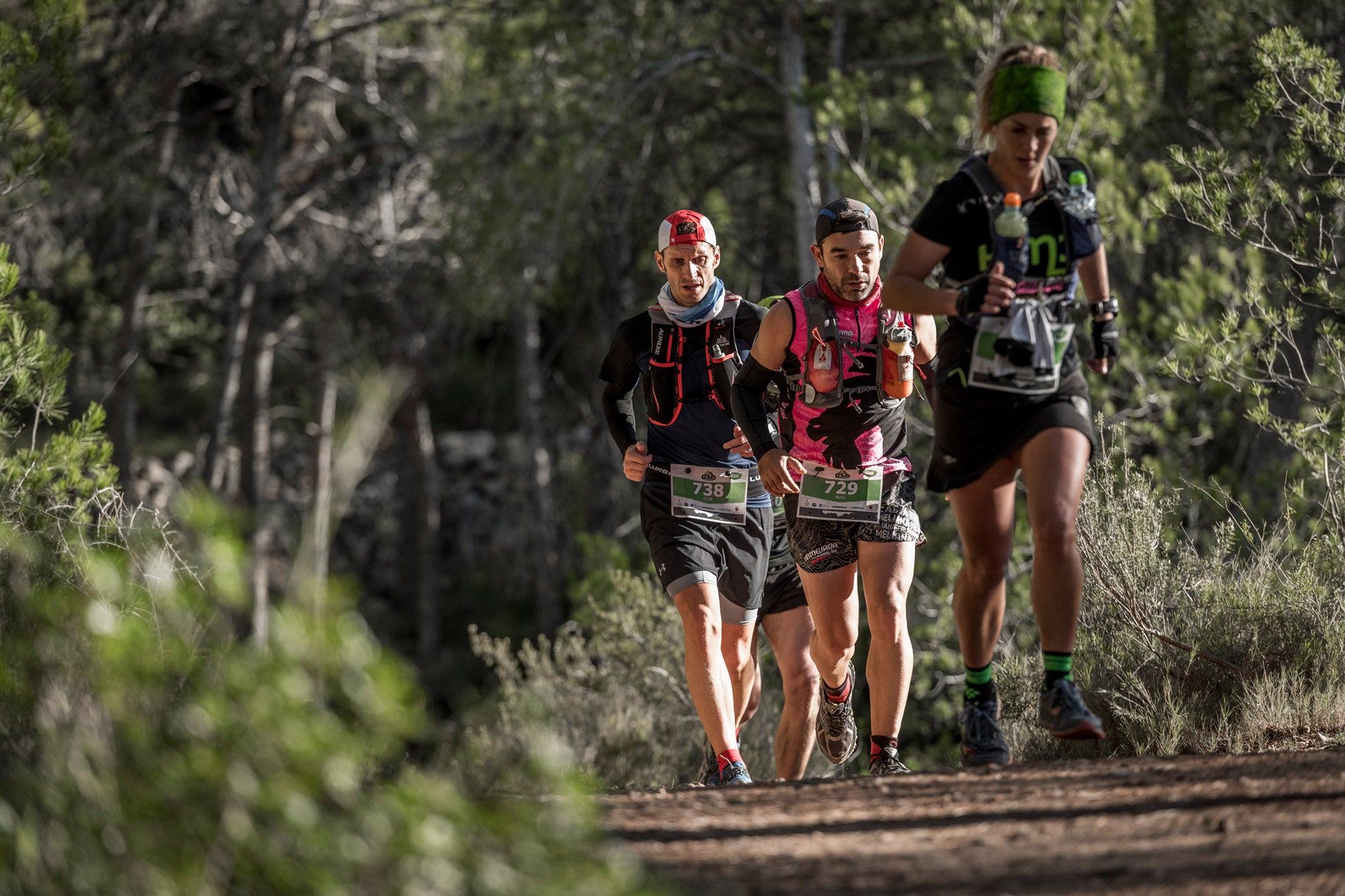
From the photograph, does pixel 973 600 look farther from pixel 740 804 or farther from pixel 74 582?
pixel 74 582

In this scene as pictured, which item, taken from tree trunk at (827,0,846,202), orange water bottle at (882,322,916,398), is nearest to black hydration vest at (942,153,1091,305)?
orange water bottle at (882,322,916,398)

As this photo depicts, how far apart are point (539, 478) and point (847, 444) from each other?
1508 cm

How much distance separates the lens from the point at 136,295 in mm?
17219

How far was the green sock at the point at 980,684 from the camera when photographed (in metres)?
4.29

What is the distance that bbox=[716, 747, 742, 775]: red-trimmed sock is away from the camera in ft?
16.1

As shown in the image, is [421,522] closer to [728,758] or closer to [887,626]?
[728,758]

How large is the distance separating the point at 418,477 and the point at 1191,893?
2027cm

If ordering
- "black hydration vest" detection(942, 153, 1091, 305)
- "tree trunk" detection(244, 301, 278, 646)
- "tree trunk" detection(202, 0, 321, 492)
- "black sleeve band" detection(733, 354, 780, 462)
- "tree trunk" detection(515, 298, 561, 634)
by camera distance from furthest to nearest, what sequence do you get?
1. "tree trunk" detection(515, 298, 561, 634)
2. "tree trunk" detection(244, 301, 278, 646)
3. "tree trunk" detection(202, 0, 321, 492)
4. "black sleeve band" detection(733, 354, 780, 462)
5. "black hydration vest" detection(942, 153, 1091, 305)

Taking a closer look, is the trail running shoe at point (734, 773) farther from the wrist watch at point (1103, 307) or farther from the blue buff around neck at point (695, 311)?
the wrist watch at point (1103, 307)

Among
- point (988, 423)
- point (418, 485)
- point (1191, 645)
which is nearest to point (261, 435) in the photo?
point (418, 485)

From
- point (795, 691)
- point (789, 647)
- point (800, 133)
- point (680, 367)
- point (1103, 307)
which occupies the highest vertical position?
point (800, 133)

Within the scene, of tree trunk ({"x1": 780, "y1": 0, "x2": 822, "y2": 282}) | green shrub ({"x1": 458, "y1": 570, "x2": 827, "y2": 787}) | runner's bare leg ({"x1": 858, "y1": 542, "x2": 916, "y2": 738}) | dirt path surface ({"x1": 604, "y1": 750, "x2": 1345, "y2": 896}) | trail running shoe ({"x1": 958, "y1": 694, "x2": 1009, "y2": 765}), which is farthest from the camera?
tree trunk ({"x1": 780, "y1": 0, "x2": 822, "y2": 282})

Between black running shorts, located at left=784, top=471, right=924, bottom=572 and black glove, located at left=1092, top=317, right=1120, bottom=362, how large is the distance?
0.91 m

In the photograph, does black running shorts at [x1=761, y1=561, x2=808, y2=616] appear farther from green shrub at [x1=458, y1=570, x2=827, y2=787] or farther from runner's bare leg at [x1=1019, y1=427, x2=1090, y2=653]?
green shrub at [x1=458, y1=570, x2=827, y2=787]
